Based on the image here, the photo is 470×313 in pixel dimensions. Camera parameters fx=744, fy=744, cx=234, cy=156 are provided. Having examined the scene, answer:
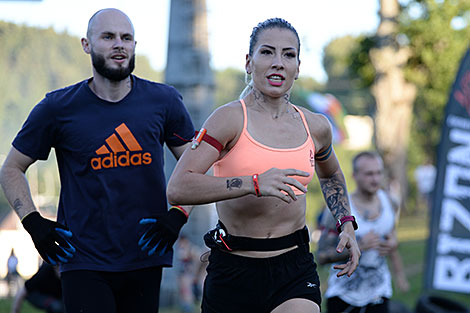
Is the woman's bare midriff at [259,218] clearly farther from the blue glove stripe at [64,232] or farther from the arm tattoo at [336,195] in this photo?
the blue glove stripe at [64,232]

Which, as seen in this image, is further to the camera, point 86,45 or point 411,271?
point 411,271

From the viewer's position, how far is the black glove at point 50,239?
4.15m

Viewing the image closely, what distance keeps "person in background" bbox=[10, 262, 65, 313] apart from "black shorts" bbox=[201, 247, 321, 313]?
142 inches

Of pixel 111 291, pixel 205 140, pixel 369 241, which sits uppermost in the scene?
pixel 205 140

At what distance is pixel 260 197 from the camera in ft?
12.6

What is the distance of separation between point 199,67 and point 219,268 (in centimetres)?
925

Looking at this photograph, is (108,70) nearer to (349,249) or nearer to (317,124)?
(317,124)

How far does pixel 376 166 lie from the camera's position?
649 cm

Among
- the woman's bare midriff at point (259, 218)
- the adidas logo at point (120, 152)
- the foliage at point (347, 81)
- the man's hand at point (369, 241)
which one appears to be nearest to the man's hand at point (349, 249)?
the woman's bare midriff at point (259, 218)

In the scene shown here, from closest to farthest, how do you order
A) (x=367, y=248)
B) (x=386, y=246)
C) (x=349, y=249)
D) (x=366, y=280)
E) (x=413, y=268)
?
(x=349, y=249) < (x=367, y=248) < (x=386, y=246) < (x=366, y=280) < (x=413, y=268)

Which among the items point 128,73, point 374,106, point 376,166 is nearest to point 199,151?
point 128,73

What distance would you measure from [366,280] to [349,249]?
6.81 feet

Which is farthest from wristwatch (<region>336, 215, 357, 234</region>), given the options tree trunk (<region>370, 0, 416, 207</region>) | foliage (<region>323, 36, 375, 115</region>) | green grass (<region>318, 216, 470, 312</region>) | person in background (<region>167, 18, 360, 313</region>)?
foliage (<region>323, 36, 375, 115</region>)

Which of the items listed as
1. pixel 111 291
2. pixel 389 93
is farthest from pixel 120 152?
pixel 389 93
